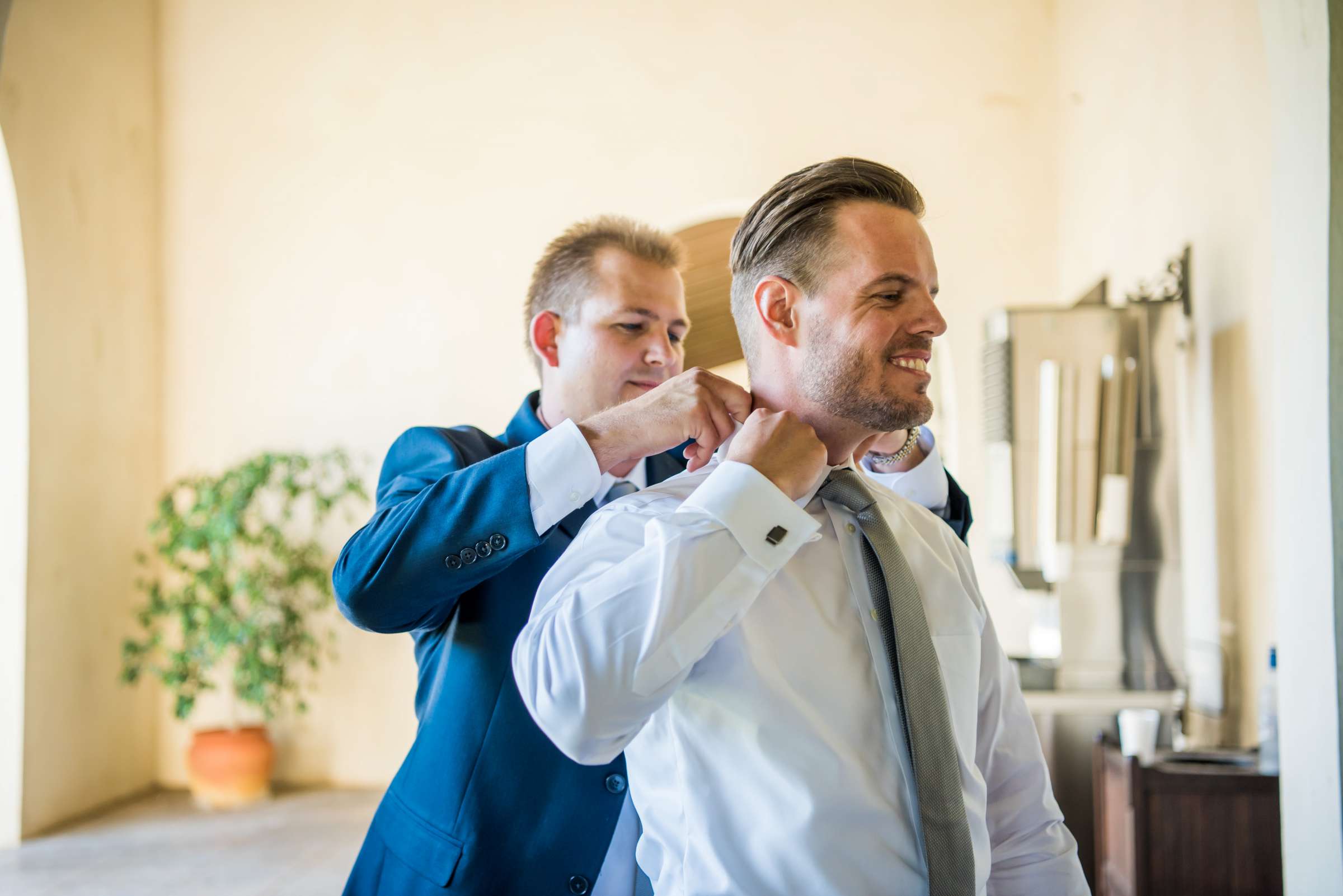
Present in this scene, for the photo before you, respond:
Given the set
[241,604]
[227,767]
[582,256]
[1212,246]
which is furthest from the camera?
[241,604]

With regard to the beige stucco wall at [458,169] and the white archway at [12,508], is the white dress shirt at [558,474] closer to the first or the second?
the beige stucco wall at [458,169]

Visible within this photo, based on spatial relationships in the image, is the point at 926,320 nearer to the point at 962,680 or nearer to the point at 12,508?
the point at 962,680

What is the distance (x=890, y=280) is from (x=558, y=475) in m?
0.49

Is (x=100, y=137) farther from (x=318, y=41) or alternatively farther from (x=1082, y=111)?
(x=1082, y=111)

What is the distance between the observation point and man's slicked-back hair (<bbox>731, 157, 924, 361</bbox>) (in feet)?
4.57

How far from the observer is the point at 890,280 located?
4.43 feet

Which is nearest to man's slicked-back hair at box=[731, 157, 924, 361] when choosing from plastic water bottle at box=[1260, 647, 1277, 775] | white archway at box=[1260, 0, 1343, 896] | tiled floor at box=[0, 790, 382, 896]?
white archway at box=[1260, 0, 1343, 896]

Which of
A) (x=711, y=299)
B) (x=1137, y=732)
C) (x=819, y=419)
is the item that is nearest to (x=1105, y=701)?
(x=1137, y=732)

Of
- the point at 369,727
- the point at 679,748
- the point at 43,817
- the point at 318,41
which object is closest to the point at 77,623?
the point at 43,817

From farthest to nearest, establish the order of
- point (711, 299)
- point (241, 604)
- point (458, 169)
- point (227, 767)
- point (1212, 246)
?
point (711, 299), point (458, 169), point (241, 604), point (227, 767), point (1212, 246)

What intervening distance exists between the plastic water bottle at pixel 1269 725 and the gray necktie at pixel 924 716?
6.06ft

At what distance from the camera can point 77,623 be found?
530 cm

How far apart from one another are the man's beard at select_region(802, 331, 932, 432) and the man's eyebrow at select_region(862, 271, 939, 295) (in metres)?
0.08

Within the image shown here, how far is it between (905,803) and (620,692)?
0.37 m
